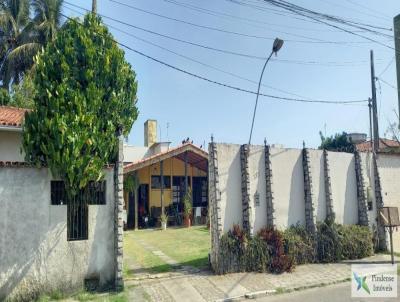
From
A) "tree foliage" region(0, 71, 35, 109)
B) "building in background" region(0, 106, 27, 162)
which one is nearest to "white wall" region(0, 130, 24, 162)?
"building in background" region(0, 106, 27, 162)

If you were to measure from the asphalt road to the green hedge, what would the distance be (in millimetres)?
1517

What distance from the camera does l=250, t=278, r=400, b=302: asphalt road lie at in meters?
8.07

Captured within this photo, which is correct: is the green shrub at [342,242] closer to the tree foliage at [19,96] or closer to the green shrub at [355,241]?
the green shrub at [355,241]

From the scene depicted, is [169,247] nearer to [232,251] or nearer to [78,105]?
[232,251]

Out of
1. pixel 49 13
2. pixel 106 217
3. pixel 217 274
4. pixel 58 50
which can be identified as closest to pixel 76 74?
pixel 58 50

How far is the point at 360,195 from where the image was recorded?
1307 cm

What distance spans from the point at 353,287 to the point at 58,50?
9716 millimetres

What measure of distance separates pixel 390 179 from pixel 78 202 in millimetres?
12065

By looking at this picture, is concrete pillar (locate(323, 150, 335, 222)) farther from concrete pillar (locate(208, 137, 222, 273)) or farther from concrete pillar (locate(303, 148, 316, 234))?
concrete pillar (locate(208, 137, 222, 273))

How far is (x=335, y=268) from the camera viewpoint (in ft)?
35.4

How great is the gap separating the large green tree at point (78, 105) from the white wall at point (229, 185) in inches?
117

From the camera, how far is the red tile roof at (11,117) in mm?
11750

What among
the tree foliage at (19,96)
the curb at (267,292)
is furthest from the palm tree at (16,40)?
the curb at (267,292)

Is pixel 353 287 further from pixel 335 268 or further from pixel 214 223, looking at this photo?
pixel 214 223
